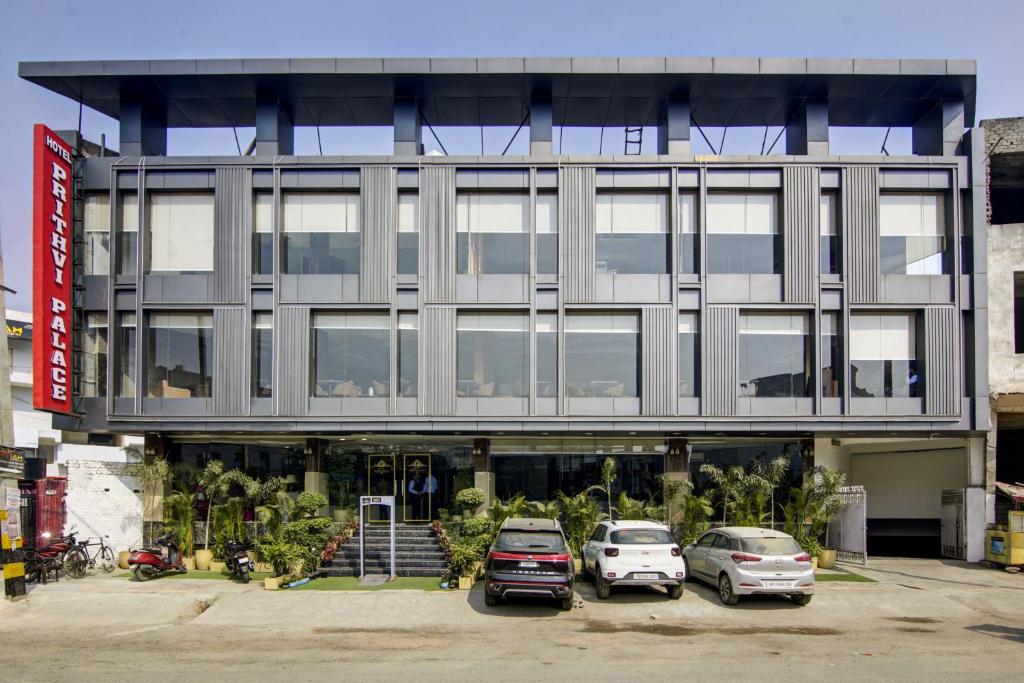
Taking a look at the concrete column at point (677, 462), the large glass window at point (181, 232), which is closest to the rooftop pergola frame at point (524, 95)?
the large glass window at point (181, 232)

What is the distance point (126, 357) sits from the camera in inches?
823

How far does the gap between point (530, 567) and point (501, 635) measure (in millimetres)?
1622

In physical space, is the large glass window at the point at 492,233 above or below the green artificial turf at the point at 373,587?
above

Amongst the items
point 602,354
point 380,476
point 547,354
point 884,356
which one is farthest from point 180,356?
point 884,356

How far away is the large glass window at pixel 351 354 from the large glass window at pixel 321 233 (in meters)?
1.42

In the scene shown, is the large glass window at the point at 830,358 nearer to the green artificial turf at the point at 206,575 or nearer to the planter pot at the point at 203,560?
the green artificial turf at the point at 206,575

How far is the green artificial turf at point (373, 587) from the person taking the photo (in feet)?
57.1

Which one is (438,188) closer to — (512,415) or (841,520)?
(512,415)

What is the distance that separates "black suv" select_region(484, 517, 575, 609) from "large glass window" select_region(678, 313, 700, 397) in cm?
720

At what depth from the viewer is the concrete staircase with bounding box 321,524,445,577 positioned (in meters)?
19.2

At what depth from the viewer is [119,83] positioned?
20719mm

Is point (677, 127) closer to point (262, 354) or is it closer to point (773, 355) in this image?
→ point (773, 355)

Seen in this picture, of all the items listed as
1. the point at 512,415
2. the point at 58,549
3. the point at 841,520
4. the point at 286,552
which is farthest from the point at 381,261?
the point at 841,520

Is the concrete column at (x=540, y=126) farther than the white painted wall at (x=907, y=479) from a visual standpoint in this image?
No
